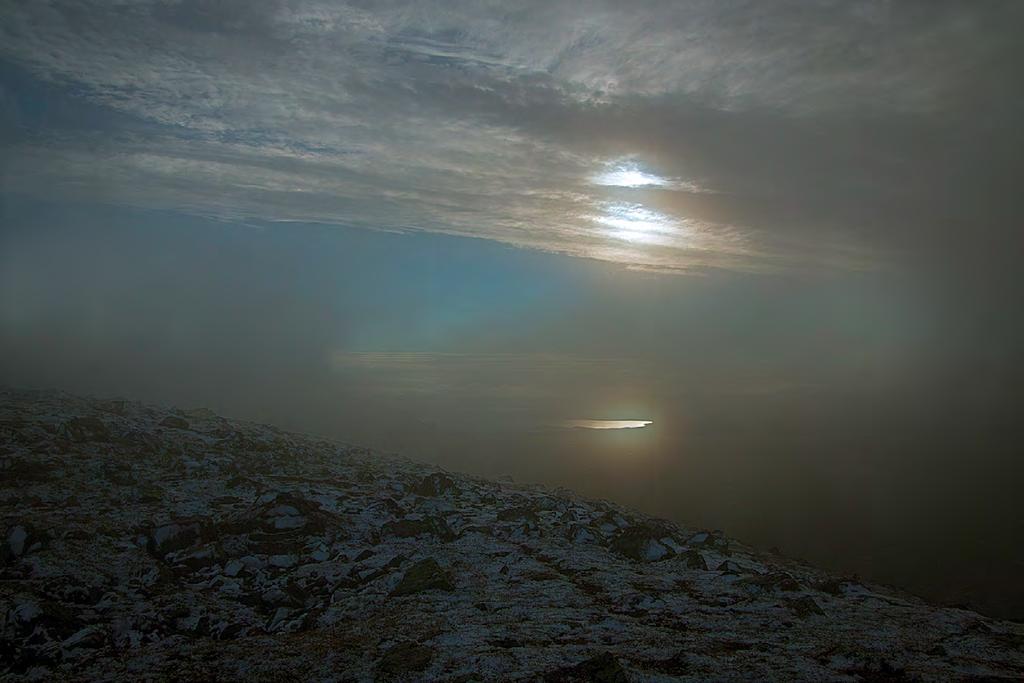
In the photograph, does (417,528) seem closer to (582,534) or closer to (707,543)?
(582,534)

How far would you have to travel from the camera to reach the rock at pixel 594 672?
1509 centimetres

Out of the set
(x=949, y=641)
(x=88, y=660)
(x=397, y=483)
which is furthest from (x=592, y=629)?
(x=397, y=483)

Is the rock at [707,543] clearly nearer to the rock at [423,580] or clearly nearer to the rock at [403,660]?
the rock at [423,580]

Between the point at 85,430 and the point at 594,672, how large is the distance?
3953 centimetres

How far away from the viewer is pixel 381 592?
23.8 meters

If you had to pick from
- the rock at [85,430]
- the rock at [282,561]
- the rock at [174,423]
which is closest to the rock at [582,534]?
the rock at [282,561]

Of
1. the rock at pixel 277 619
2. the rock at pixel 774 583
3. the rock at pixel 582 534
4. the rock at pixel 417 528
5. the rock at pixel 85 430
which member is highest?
the rock at pixel 85 430

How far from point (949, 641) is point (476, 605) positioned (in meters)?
16.6

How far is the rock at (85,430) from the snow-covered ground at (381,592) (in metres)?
0.17

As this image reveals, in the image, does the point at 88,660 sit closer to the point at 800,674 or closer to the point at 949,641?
the point at 800,674

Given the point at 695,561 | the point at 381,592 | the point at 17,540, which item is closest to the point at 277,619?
the point at 381,592

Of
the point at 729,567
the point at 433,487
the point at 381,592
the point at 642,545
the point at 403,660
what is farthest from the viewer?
the point at 433,487

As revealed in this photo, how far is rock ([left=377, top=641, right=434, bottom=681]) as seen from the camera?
52.6ft

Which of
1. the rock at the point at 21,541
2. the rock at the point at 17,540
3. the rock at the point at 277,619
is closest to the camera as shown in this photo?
the rock at the point at 277,619
